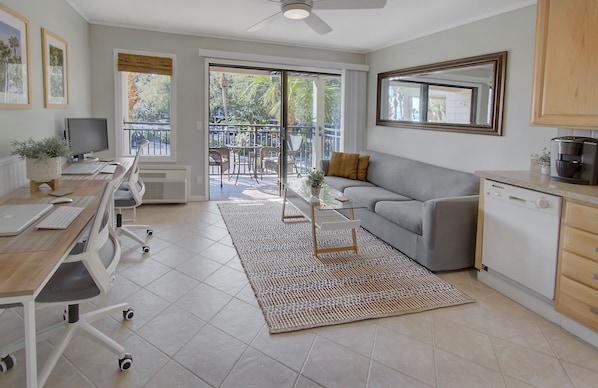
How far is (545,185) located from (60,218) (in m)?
2.84

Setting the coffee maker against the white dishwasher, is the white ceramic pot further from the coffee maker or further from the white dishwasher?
the coffee maker

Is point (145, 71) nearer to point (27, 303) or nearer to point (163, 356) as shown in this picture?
point (163, 356)

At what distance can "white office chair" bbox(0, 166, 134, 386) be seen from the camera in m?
1.75

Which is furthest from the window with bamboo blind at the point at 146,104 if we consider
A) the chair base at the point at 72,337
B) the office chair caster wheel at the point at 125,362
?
the office chair caster wheel at the point at 125,362

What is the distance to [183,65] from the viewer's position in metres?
5.44

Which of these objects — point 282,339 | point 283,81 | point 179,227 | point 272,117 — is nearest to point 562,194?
point 282,339

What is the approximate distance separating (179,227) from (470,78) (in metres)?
3.50

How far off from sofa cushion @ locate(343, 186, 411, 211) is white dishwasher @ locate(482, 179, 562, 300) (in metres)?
1.27

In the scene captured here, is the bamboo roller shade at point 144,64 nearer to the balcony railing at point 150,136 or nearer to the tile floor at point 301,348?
the balcony railing at point 150,136

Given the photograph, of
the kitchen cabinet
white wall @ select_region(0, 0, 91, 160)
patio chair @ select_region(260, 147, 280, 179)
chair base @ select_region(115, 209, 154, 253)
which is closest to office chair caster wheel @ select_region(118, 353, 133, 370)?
white wall @ select_region(0, 0, 91, 160)

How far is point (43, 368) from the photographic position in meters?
1.82

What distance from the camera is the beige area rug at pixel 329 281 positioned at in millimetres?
2639

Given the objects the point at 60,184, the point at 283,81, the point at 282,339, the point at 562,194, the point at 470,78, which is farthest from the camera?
the point at 283,81

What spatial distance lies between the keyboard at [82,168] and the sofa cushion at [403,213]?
2.61 m
